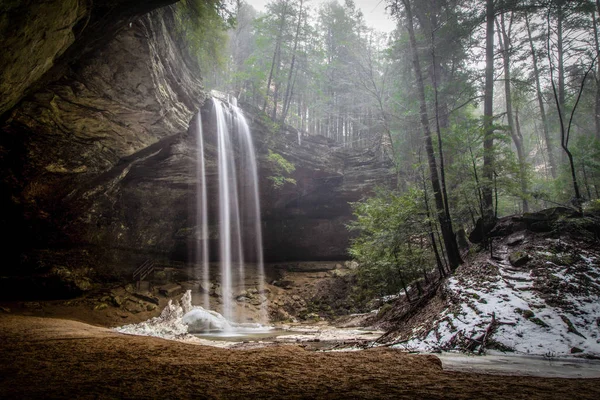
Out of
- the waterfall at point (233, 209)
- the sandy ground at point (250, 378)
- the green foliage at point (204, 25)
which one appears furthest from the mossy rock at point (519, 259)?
the green foliage at point (204, 25)

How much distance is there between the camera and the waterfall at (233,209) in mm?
16016

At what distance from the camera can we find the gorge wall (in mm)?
7480

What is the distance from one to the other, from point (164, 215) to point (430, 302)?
1562 centimetres

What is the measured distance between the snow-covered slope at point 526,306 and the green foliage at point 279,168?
12159 millimetres

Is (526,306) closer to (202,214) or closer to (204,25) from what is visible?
(204,25)

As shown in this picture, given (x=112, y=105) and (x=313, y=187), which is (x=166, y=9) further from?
(x=313, y=187)

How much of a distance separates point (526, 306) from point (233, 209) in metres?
16.2

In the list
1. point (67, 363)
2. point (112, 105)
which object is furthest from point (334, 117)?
point (67, 363)

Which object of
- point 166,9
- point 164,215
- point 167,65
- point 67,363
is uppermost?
point 166,9

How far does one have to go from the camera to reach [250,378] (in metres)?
2.13

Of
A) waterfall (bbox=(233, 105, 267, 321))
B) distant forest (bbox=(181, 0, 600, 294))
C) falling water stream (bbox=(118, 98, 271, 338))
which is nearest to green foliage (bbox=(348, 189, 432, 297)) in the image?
distant forest (bbox=(181, 0, 600, 294))

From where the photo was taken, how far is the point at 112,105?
9.88m

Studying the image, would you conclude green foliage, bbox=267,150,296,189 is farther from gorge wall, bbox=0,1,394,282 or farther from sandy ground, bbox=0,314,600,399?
sandy ground, bbox=0,314,600,399

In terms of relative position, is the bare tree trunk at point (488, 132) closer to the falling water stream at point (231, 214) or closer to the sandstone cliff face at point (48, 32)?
the sandstone cliff face at point (48, 32)
